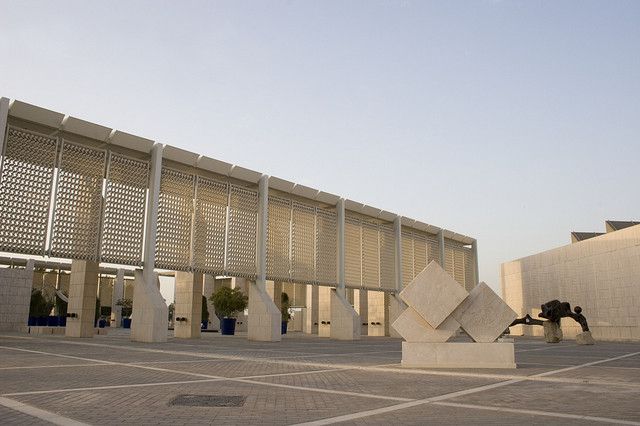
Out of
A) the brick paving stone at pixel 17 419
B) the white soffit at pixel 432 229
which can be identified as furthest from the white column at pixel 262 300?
the brick paving stone at pixel 17 419

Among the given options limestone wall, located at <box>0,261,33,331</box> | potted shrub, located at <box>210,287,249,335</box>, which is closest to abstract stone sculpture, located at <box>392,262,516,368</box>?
potted shrub, located at <box>210,287,249,335</box>

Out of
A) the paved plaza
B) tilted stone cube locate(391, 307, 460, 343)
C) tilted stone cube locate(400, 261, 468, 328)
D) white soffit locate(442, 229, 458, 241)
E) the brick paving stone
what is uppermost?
white soffit locate(442, 229, 458, 241)

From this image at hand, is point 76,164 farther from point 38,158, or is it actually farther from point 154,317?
point 154,317

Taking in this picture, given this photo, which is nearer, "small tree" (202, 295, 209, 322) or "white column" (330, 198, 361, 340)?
"white column" (330, 198, 361, 340)

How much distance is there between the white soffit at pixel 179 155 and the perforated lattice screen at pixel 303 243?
23.2ft

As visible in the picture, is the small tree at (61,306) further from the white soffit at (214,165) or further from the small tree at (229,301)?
the white soffit at (214,165)

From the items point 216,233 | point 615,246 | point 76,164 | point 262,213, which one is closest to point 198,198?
point 216,233

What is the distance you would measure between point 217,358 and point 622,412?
9.16 metres

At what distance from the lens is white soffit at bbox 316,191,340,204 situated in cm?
2916

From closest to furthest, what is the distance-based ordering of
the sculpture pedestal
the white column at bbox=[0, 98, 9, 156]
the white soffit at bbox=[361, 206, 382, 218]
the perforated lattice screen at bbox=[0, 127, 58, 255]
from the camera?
the sculpture pedestal, the white column at bbox=[0, 98, 9, 156], the perforated lattice screen at bbox=[0, 127, 58, 255], the white soffit at bbox=[361, 206, 382, 218]

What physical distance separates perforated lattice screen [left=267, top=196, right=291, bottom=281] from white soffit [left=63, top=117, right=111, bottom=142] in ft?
30.4

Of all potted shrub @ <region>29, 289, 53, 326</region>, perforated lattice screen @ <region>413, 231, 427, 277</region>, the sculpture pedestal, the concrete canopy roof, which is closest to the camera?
the sculpture pedestal

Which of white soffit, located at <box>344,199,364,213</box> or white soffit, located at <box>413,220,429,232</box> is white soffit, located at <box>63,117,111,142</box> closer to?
white soffit, located at <box>344,199,364,213</box>

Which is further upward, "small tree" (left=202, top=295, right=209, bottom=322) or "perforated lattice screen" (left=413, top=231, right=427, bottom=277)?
"perforated lattice screen" (left=413, top=231, right=427, bottom=277)
